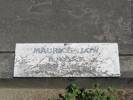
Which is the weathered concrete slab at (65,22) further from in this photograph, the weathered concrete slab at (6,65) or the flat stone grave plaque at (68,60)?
the flat stone grave plaque at (68,60)

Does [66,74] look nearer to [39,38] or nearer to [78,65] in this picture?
[78,65]

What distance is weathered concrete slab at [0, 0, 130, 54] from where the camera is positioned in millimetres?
9586

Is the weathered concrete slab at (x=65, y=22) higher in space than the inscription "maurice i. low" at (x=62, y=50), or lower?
higher

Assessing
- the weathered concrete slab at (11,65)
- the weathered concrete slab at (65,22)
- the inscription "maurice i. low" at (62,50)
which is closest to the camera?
the weathered concrete slab at (11,65)

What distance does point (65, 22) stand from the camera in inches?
392

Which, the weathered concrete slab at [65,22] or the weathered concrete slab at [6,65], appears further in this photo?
the weathered concrete slab at [65,22]

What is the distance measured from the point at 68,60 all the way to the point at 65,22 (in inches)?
59.0

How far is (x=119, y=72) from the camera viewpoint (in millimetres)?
8758

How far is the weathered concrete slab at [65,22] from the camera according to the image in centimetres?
959

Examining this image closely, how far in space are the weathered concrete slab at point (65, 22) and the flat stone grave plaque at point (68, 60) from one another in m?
0.36

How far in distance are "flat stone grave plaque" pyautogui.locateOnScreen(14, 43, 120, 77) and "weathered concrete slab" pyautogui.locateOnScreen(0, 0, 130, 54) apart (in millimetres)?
357

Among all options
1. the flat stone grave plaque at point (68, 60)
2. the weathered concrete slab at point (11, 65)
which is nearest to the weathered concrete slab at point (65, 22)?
the weathered concrete slab at point (11, 65)

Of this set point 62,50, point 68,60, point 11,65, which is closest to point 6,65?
point 11,65

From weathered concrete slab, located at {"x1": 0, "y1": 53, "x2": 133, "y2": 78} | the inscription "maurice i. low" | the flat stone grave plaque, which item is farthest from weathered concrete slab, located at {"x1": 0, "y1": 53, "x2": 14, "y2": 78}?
the inscription "maurice i. low"
